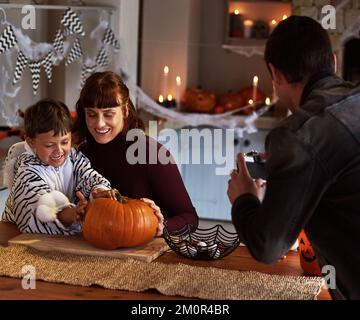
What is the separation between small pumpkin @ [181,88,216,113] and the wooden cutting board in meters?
3.03

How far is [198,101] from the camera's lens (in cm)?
495

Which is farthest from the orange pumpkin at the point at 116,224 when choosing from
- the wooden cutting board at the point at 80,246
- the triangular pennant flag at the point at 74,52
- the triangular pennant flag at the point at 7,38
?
the triangular pennant flag at the point at 74,52

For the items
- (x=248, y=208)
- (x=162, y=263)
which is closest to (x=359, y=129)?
(x=248, y=208)

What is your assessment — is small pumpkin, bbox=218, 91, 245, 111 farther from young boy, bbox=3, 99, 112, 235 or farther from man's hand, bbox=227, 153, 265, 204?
man's hand, bbox=227, 153, 265, 204

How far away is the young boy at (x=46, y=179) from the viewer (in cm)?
197

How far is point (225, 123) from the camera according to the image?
471 cm

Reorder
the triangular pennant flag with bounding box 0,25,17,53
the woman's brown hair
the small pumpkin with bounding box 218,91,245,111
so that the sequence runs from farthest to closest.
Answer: the small pumpkin with bounding box 218,91,245,111, the triangular pennant flag with bounding box 0,25,17,53, the woman's brown hair

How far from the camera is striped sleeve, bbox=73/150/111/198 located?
2.13 meters

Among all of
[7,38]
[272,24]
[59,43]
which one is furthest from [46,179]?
[272,24]

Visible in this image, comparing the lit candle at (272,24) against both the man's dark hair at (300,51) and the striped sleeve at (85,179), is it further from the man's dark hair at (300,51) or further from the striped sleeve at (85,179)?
the man's dark hair at (300,51)

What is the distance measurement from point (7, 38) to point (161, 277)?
2125 millimetres

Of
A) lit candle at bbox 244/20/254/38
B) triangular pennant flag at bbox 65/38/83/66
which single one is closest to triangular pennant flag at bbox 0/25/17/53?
triangular pennant flag at bbox 65/38/83/66
